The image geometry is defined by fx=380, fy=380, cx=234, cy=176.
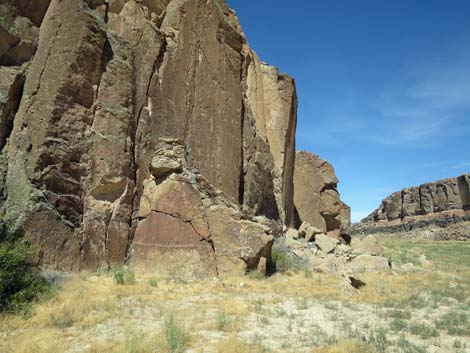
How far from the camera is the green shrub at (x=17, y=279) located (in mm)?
8070

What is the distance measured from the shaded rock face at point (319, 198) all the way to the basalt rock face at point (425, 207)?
2078 inches

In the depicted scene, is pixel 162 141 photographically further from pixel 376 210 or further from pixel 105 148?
pixel 376 210

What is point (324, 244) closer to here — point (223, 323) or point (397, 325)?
point (397, 325)

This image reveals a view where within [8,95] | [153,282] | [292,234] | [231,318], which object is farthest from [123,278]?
[292,234]

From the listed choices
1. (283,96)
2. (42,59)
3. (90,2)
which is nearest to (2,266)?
(42,59)

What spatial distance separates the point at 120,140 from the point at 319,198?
2160 cm

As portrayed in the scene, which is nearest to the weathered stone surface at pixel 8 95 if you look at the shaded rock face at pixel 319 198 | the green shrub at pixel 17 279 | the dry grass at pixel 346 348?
the green shrub at pixel 17 279

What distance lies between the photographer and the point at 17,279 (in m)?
8.80

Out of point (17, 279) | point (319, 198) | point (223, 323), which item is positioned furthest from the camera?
point (319, 198)

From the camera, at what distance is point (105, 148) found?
13.4m

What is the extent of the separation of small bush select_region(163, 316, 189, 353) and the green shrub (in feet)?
11.1

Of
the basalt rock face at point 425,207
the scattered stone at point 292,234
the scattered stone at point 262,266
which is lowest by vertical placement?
the scattered stone at point 262,266

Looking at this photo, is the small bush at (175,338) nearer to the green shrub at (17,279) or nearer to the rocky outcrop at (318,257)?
the green shrub at (17,279)

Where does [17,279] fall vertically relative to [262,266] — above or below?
below
